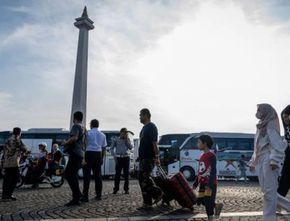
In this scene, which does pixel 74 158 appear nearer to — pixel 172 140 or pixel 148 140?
pixel 148 140

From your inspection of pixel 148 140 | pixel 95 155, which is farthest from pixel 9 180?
pixel 148 140

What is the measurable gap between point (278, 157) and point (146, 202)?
116 inches

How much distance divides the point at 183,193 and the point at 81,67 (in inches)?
975

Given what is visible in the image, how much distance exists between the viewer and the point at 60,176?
45.6ft

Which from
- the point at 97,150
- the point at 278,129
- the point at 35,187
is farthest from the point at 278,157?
the point at 35,187

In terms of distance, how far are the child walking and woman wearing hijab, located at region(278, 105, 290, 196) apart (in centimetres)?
118

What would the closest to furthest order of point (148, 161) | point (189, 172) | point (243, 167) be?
point (148, 161), point (189, 172), point (243, 167)

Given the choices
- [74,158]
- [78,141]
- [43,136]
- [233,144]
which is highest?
[43,136]

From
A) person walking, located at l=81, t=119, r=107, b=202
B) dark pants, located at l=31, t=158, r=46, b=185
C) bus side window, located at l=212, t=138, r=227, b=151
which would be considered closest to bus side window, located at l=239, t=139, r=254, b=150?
bus side window, located at l=212, t=138, r=227, b=151

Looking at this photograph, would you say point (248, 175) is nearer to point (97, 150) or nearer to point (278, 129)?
point (97, 150)

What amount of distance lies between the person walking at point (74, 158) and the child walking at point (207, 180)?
2766mm

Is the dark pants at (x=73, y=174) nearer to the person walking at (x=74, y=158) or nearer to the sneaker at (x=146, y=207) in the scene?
the person walking at (x=74, y=158)

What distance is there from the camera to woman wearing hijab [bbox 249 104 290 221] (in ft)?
16.1

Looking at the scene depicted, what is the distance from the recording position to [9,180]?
8734 mm
